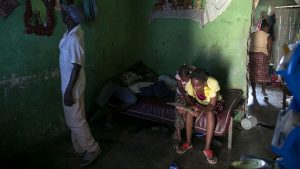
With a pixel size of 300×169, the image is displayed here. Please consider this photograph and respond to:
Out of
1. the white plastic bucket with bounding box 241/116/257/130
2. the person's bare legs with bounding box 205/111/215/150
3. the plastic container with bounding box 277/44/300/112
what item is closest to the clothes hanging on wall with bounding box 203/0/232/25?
the white plastic bucket with bounding box 241/116/257/130

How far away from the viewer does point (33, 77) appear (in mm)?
3229

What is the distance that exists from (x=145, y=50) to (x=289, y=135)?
12.3 ft

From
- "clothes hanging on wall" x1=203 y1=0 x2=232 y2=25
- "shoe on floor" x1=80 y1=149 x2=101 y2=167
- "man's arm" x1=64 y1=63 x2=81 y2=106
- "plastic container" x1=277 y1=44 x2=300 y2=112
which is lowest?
"shoe on floor" x1=80 y1=149 x2=101 y2=167

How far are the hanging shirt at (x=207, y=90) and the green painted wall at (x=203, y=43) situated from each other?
1.11 m

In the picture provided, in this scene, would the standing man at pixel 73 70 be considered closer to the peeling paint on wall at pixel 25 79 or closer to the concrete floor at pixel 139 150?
the concrete floor at pixel 139 150

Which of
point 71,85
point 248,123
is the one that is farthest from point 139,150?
point 248,123

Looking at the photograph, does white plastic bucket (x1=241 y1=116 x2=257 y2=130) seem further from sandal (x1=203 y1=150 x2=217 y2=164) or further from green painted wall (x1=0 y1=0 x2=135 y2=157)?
green painted wall (x1=0 y1=0 x2=135 y2=157)

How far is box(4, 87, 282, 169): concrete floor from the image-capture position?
10.3 ft

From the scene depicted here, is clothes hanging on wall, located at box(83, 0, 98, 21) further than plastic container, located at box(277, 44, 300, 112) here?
Yes

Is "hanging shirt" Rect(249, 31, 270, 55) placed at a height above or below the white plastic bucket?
above

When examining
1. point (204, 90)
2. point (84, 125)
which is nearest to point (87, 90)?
point (84, 125)

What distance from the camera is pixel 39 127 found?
3406mm

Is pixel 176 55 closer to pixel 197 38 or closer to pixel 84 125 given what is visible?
pixel 197 38

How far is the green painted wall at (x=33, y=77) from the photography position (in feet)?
9.70
